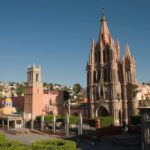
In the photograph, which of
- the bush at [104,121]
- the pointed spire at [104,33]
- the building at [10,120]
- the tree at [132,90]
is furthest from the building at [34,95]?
the tree at [132,90]

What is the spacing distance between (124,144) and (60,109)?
140ft

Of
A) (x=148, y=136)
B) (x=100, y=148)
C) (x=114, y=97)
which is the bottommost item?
(x=100, y=148)

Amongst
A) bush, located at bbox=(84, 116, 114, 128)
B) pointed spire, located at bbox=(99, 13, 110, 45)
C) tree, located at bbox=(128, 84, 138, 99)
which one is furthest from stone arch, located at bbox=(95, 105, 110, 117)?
pointed spire, located at bbox=(99, 13, 110, 45)

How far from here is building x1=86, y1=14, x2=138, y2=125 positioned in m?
59.0

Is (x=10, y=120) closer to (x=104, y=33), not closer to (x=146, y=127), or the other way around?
(x=104, y=33)

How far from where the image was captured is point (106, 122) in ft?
175

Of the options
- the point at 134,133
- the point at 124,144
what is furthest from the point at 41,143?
the point at 134,133

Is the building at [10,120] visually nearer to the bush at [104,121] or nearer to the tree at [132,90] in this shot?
the bush at [104,121]

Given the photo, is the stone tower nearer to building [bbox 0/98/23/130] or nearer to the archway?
building [bbox 0/98/23/130]

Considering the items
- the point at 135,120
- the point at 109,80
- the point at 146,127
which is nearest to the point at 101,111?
the point at 109,80

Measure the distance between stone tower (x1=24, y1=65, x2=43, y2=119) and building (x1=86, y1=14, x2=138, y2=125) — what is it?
1249 cm

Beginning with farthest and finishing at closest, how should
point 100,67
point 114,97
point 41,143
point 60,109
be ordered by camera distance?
point 60,109
point 100,67
point 114,97
point 41,143

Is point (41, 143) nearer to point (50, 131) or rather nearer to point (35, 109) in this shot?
point (50, 131)

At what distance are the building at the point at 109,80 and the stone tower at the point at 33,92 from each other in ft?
41.0
